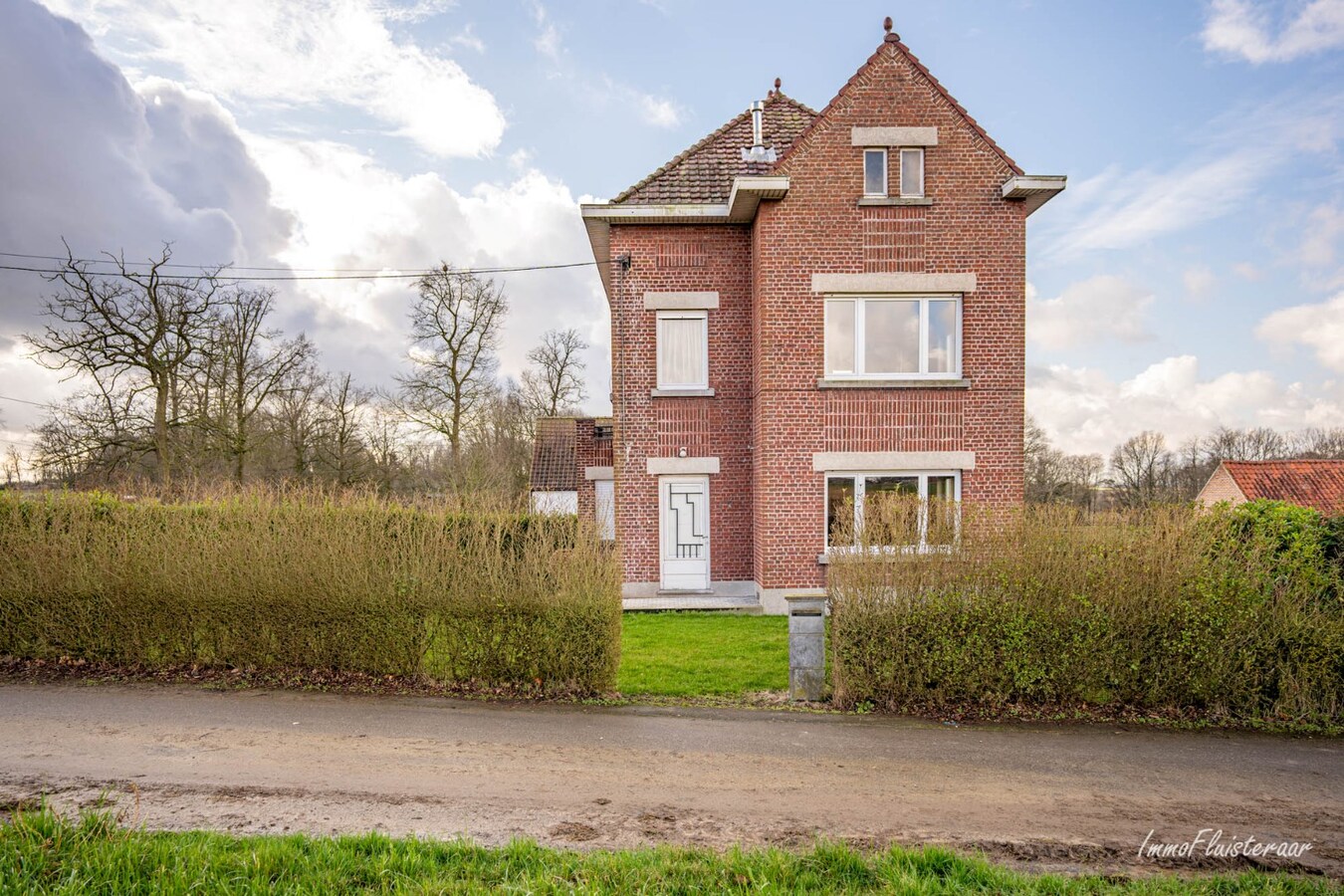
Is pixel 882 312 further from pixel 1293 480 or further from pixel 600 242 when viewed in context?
pixel 1293 480

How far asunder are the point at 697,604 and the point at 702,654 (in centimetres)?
403

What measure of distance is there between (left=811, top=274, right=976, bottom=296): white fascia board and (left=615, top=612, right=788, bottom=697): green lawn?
20.8 feet

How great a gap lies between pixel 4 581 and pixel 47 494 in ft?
5.10

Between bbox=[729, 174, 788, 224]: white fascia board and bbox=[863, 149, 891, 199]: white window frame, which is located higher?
bbox=[863, 149, 891, 199]: white window frame

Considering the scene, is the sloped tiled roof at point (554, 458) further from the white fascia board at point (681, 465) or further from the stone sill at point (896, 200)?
the stone sill at point (896, 200)

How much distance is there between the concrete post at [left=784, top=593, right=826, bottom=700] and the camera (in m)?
7.88

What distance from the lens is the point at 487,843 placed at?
14.8 feet

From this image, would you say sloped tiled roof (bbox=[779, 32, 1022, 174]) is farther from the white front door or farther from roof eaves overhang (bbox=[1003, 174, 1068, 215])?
the white front door

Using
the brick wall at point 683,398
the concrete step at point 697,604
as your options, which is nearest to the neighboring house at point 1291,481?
the brick wall at point 683,398

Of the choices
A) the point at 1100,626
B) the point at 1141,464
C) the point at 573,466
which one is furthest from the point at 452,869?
the point at 1141,464

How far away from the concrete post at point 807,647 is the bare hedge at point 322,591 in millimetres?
1933

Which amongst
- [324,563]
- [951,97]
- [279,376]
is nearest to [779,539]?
[324,563]

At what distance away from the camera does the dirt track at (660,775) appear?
190 inches

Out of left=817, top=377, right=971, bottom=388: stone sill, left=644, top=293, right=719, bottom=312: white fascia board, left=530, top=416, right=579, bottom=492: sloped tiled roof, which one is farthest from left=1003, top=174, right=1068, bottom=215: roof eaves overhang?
left=530, top=416, right=579, bottom=492: sloped tiled roof
